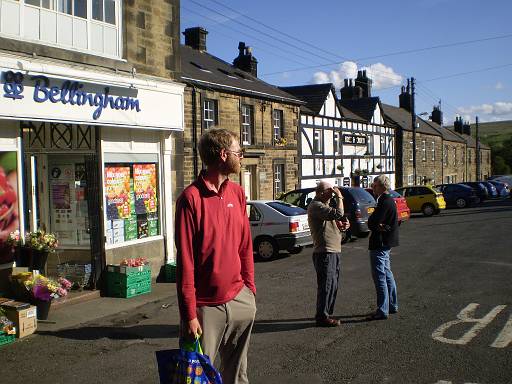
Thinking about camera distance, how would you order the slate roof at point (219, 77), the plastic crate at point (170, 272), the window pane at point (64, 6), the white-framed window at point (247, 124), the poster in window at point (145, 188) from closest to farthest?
the window pane at point (64, 6) < the poster in window at point (145, 188) < the plastic crate at point (170, 272) < the slate roof at point (219, 77) < the white-framed window at point (247, 124)

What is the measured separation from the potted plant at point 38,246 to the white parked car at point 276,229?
19.7 ft

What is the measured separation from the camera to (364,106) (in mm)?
39188

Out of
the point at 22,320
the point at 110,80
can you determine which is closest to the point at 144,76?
the point at 110,80

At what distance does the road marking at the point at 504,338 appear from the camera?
5922 mm

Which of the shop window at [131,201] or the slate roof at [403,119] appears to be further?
the slate roof at [403,119]

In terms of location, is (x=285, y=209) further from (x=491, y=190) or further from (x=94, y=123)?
(x=491, y=190)

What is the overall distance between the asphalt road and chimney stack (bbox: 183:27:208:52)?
1743 cm

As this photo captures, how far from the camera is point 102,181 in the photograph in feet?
31.4

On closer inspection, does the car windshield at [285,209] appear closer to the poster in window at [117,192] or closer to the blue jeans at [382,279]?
the poster in window at [117,192]

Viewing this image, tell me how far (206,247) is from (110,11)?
774 cm

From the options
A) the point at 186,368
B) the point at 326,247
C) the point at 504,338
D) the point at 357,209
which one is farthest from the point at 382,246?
Result: the point at 357,209

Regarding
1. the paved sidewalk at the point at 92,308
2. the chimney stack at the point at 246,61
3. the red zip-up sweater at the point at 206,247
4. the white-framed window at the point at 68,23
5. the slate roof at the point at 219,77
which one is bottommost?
the paved sidewalk at the point at 92,308

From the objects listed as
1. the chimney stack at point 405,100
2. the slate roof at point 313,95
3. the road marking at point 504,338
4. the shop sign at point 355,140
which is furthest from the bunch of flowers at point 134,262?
the chimney stack at point 405,100

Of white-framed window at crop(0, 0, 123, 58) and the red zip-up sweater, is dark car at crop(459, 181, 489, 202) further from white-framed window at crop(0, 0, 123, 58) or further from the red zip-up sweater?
the red zip-up sweater
